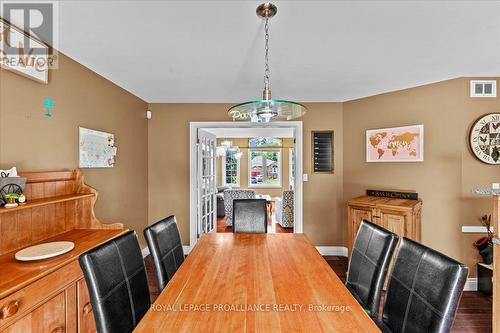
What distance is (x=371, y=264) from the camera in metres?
1.55

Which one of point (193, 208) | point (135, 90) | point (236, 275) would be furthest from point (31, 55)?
point (193, 208)

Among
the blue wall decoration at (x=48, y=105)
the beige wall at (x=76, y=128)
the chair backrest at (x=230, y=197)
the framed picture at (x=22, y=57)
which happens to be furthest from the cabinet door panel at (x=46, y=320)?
the chair backrest at (x=230, y=197)

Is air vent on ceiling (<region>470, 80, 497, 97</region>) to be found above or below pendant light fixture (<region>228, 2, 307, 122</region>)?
above

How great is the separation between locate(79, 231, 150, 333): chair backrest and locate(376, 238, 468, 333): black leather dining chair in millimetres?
1431

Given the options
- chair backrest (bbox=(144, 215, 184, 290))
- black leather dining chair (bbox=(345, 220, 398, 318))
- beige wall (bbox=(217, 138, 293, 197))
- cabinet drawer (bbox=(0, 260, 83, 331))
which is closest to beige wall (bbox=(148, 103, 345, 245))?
chair backrest (bbox=(144, 215, 184, 290))

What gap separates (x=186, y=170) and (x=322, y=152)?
2.22 metres

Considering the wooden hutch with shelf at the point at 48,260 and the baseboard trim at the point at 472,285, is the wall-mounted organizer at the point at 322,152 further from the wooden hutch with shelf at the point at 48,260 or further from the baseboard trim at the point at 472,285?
the wooden hutch with shelf at the point at 48,260

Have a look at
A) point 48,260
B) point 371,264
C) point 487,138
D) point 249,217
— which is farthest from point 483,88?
point 48,260

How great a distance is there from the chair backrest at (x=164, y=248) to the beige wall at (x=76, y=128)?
1.13m

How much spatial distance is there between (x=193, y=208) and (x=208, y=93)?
71.2 inches

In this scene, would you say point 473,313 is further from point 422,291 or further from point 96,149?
point 96,149

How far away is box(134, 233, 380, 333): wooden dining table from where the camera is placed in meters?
1.01

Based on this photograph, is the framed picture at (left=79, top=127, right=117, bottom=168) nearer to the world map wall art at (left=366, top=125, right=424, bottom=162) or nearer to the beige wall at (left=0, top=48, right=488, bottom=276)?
the beige wall at (left=0, top=48, right=488, bottom=276)

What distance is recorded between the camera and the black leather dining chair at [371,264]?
57.8 inches
